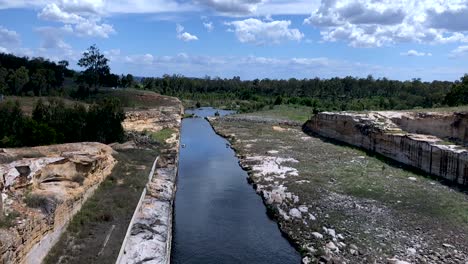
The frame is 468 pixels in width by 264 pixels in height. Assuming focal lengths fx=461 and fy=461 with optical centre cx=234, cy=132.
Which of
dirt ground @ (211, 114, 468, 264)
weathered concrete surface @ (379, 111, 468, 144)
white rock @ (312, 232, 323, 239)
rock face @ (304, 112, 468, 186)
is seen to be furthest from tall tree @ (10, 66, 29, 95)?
white rock @ (312, 232, 323, 239)

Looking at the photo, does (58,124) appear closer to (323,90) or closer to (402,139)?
(402,139)

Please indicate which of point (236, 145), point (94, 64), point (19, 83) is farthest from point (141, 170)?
point (94, 64)

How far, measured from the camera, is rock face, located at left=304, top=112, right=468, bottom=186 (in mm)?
29141

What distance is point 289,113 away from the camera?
73.8 m

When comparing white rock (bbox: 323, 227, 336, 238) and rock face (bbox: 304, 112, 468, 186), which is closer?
white rock (bbox: 323, 227, 336, 238)

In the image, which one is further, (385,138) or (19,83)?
(19,83)

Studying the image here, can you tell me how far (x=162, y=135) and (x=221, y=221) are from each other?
21076mm

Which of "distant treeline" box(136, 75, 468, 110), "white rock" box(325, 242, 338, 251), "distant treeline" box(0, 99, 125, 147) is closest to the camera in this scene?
"white rock" box(325, 242, 338, 251)

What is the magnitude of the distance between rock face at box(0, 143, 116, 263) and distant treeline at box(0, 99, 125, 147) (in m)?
7.29

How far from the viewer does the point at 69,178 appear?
61.6ft

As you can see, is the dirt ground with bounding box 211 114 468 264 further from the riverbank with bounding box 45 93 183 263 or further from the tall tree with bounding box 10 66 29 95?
the tall tree with bounding box 10 66 29 95

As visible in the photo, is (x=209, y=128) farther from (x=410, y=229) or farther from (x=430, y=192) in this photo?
(x=410, y=229)

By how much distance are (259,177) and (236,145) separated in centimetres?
1440

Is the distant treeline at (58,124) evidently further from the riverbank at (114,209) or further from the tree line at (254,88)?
the tree line at (254,88)
